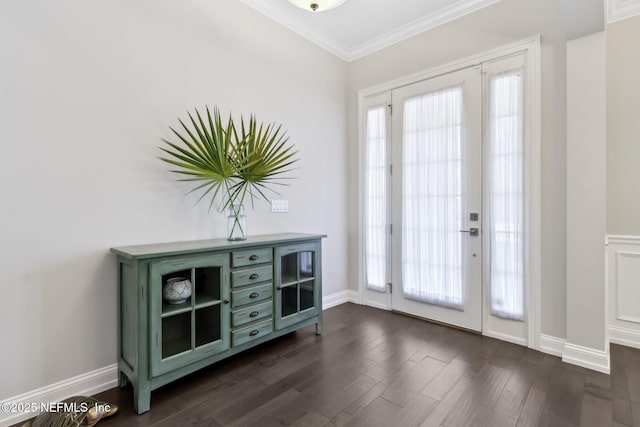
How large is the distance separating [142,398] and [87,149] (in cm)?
156

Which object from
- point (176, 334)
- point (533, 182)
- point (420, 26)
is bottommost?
point (176, 334)

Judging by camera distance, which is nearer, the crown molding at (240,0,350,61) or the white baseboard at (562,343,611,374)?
the white baseboard at (562,343,611,374)

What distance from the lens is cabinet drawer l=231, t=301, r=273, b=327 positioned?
221 cm

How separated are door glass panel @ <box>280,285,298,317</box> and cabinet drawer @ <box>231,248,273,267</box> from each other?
1.10 ft

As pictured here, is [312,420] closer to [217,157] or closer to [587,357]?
[217,157]

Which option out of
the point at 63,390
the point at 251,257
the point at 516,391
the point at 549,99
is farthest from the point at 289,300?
the point at 549,99

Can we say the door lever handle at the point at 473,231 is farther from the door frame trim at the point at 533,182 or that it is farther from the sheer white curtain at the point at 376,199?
the sheer white curtain at the point at 376,199

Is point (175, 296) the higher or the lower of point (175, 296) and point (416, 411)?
the higher

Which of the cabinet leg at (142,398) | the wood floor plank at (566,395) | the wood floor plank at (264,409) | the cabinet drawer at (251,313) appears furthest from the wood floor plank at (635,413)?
the cabinet leg at (142,398)

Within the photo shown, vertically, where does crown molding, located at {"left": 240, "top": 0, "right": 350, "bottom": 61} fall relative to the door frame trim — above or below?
above

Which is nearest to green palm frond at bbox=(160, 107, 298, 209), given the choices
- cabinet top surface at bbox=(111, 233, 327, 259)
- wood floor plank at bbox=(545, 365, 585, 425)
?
cabinet top surface at bbox=(111, 233, 327, 259)

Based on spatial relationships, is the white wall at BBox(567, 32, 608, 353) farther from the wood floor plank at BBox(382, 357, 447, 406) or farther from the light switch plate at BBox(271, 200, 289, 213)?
the light switch plate at BBox(271, 200, 289, 213)

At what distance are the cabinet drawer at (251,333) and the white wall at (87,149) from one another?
80cm

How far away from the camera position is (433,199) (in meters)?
3.10
